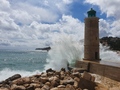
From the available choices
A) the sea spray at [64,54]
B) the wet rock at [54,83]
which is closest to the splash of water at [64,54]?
the sea spray at [64,54]

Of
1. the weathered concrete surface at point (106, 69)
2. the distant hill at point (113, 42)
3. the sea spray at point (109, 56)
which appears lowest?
the weathered concrete surface at point (106, 69)

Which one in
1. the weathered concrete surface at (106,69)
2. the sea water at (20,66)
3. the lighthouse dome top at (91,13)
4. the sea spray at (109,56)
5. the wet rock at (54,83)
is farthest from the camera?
the sea spray at (109,56)

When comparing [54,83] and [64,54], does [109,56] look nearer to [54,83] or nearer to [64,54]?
[64,54]

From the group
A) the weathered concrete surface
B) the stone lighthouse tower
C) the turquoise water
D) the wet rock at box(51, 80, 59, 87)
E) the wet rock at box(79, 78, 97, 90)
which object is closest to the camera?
A: the wet rock at box(79, 78, 97, 90)

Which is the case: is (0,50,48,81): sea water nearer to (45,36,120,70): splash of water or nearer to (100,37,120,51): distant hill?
(45,36,120,70): splash of water

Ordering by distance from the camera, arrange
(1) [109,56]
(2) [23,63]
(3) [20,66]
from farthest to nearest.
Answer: (2) [23,63]
(3) [20,66]
(1) [109,56]

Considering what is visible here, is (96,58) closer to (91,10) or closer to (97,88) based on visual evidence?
(91,10)

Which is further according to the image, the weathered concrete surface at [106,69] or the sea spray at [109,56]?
the sea spray at [109,56]

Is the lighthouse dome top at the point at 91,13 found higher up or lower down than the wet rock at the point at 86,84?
higher up

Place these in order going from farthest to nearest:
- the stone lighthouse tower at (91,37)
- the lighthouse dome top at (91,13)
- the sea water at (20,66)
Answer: the sea water at (20,66), the lighthouse dome top at (91,13), the stone lighthouse tower at (91,37)

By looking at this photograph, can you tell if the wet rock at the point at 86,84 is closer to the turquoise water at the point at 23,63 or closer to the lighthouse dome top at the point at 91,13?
the lighthouse dome top at the point at 91,13

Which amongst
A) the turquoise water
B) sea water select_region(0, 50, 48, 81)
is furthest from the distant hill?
sea water select_region(0, 50, 48, 81)

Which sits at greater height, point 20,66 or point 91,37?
point 91,37

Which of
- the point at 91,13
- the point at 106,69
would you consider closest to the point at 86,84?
the point at 106,69
